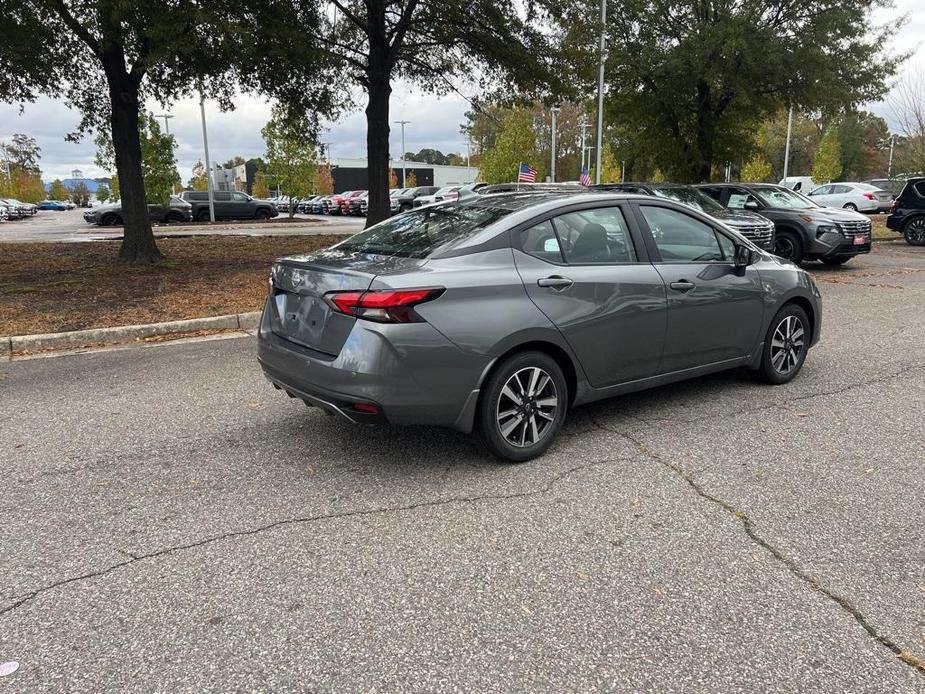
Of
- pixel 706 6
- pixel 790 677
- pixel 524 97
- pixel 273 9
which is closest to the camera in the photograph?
pixel 790 677

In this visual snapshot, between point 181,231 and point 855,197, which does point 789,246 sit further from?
point 855,197

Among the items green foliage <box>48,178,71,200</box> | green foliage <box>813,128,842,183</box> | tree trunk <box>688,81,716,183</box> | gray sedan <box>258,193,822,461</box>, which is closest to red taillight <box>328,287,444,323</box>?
gray sedan <box>258,193,822,461</box>

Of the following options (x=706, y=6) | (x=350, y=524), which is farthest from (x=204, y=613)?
(x=706, y=6)

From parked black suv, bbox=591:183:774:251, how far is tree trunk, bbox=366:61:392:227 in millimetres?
4837

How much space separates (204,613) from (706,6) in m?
21.6

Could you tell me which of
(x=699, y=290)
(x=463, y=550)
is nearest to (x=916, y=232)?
(x=699, y=290)

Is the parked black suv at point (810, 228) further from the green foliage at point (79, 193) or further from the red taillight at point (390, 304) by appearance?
the green foliage at point (79, 193)

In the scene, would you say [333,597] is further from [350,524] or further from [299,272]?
[299,272]

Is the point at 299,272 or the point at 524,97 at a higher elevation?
the point at 524,97

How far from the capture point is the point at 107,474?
4098 mm

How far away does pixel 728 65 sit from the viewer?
19172mm

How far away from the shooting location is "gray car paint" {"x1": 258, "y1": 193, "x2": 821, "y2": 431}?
12.2 ft

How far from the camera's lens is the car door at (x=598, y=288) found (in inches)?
165

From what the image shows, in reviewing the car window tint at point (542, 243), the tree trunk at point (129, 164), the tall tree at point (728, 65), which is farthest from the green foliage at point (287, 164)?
the car window tint at point (542, 243)
